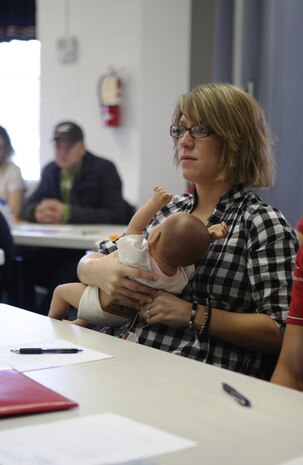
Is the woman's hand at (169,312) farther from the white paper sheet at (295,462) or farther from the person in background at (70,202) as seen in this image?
the person in background at (70,202)

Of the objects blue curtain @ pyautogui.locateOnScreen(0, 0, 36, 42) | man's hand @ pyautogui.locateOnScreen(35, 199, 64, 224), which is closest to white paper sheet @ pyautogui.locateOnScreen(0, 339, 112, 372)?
man's hand @ pyautogui.locateOnScreen(35, 199, 64, 224)

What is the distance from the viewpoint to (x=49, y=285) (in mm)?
4762

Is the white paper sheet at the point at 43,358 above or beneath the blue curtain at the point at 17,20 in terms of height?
beneath

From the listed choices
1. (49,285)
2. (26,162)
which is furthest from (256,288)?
(26,162)

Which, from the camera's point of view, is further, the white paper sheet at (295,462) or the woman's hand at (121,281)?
the woman's hand at (121,281)

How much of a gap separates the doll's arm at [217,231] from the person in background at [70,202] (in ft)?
9.45

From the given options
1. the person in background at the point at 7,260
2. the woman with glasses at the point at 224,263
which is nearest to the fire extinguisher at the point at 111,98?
the person in background at the point at 7,260

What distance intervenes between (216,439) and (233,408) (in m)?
0.15

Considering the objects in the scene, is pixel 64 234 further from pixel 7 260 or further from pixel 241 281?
pixel 241 281

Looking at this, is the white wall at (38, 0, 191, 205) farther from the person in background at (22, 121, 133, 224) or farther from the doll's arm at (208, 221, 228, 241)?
the doll's arm at (208, 221, 228, 241)

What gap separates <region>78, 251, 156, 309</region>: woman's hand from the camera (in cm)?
182

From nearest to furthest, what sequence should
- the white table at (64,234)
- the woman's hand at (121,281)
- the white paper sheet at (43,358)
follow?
the white paper sheet at (43,358) → the woman's hand at (121,281) → the white table at (64,234)

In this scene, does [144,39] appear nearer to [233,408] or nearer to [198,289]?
[198,289]

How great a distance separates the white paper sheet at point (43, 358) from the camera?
1.44 m
